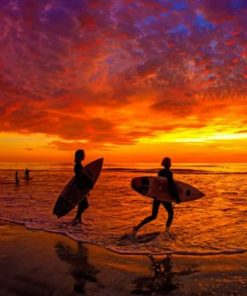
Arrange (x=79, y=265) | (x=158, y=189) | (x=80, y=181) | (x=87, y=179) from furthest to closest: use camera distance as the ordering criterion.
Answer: (x=87, y=179) → (x=80, y=181) → (x=158, y=189) → (x=79, y=265)

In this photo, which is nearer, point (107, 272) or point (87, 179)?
point (107, 272)

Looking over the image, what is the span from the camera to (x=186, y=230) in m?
9.65

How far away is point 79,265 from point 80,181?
4537 mm

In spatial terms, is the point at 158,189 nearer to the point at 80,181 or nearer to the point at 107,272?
the point at 80,181

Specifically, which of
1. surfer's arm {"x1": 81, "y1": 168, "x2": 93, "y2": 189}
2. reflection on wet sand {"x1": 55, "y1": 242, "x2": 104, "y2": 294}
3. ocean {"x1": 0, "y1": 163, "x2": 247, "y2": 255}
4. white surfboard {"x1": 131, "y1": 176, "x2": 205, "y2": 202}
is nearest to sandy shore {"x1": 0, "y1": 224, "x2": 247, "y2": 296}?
reflection on wet sand {"x1": 55, "y1": 242, "x2": 104, "y2": 294}

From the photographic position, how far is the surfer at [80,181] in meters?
10.1

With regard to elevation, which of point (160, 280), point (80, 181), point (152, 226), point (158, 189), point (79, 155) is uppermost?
point (79, 155)

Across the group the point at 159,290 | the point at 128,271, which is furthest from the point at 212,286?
the point at 128,271

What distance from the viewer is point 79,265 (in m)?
6.22

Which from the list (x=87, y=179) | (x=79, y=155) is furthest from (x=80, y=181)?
(x=79, y=155)

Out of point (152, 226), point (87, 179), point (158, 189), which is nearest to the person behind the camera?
point (158, 189)

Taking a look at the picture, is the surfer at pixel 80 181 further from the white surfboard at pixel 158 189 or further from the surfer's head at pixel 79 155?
the white surfboard at pixel 158 189

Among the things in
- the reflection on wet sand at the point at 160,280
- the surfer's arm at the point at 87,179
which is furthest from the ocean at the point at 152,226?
the surfer's arm at the point at 87,179

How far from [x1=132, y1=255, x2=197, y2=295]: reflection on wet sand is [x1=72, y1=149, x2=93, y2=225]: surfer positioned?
421cm
